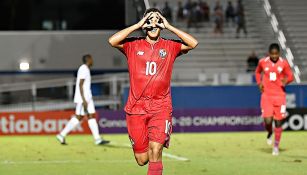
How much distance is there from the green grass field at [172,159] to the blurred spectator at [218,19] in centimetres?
1368

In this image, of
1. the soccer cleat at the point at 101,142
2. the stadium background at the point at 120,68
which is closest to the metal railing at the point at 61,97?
the stadium background at the point at 120,68

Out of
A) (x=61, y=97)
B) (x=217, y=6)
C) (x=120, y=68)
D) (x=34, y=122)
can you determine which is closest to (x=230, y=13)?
(x=217, y=6)

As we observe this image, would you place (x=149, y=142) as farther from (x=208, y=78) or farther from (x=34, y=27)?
(x=34, y=27)

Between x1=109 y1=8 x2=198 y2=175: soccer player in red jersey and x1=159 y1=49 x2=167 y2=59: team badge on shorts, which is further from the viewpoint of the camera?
x1=159 y1=49 x2=167 y2=59: team badge on shorts

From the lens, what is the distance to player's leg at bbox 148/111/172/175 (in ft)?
37.3

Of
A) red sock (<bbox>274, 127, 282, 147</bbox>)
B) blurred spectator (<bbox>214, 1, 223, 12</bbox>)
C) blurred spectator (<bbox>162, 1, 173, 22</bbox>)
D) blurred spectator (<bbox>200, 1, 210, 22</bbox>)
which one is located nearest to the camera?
red sock (<bbox>274, 127, 282, 147</bbox>)

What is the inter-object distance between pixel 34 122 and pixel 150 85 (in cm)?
1668

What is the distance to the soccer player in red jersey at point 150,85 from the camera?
11547mm

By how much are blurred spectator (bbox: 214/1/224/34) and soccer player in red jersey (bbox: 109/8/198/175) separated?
27.5m

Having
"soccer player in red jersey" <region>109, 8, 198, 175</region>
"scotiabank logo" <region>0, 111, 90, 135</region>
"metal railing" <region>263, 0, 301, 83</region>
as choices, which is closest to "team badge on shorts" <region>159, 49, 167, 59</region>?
"soccer player in red jersey" <region>109, 8, 198, 175</region>

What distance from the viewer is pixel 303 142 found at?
23.2m

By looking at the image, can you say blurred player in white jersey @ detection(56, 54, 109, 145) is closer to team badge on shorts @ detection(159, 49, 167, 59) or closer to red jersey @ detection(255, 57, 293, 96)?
red jersey @ detection(255, 57, 293, 96)

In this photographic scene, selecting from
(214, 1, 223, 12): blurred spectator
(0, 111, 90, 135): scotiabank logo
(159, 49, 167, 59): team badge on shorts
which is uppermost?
(214, 1, 223, 12): blurred spectator

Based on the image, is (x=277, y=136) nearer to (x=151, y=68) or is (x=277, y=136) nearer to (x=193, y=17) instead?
(x=151, y=68)
